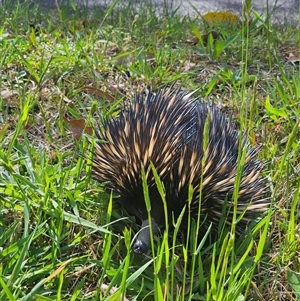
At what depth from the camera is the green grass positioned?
1.36m

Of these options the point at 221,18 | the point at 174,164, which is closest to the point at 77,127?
the point at 174,164

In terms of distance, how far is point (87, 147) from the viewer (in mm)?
1874

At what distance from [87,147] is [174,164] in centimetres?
43

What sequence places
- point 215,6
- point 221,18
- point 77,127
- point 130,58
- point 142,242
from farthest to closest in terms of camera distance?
1. point 215,6
2. point 221,18
3. point 130,58
4. point 77,127
5. point 142,242

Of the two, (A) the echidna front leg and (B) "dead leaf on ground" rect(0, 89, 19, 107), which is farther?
(B) "dead leaf on ground" rect(0, 89, 19, 107)

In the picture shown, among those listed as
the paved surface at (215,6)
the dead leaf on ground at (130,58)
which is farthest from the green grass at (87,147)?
the paved surface at (215,6)

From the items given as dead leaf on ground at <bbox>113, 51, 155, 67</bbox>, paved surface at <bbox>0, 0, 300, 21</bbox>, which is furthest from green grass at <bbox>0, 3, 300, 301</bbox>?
paved surface at <bbox>0, 0, 300, 21</bbox>

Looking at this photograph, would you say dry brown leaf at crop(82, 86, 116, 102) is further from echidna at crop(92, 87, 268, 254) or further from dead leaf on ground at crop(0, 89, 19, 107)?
echidna at crop(92, 87, 268, 254)

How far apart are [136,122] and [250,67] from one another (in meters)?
1.13

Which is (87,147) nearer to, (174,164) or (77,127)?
(77,127)

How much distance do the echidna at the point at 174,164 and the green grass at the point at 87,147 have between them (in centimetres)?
7

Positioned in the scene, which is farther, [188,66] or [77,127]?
[188,66]

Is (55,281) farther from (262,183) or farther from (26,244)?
(262,183)

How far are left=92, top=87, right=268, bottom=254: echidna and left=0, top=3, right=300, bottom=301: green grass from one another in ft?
0.22
